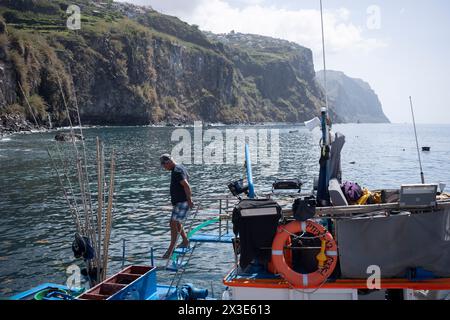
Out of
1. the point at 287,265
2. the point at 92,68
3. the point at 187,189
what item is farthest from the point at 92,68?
the point at 287,265

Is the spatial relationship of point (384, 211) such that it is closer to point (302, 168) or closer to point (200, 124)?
point (302, 168)

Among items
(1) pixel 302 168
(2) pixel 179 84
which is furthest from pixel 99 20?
(1) pixel 302 168

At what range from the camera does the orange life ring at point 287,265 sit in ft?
22.9

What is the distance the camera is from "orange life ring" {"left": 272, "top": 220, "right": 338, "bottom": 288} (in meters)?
6.99

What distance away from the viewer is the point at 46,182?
33906 mm

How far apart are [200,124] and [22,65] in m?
86.9

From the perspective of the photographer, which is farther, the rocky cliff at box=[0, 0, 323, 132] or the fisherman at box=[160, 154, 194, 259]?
the rocky cliff at box=[0, 0, 323, 132]

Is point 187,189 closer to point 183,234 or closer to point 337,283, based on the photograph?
point 183,234

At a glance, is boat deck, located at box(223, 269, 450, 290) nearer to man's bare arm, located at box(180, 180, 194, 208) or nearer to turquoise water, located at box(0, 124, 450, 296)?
man's bare arm, located at box(180, 180, 194, 208)

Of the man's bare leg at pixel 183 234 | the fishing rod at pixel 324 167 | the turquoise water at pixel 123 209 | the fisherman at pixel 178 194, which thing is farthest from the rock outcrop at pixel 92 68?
the fishing rod at pixel 324 167

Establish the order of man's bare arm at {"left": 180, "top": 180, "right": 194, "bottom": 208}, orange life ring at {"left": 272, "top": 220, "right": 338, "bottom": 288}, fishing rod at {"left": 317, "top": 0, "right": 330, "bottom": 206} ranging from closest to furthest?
orange life ring at {"left": 272, "top": 220, "right": 338, "bottom": 288} → fishing rod at {"left": 317, "top": 0, "right": 330, "bottom": 206} → man's bare arm at {"left": 180, "top": 180, "right": 194, "bottom": 208}

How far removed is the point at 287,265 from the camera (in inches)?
289

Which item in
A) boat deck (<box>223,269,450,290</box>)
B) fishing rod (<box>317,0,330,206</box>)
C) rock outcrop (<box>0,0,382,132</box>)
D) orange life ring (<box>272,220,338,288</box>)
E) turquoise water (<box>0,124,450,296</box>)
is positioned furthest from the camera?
rock outcrop (<box>0,0,382,132</box>)

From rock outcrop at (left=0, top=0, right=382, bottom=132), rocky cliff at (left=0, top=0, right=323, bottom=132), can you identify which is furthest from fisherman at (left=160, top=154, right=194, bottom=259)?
rocky cliff at (left=0, top=0, right=323, bottom=132)
